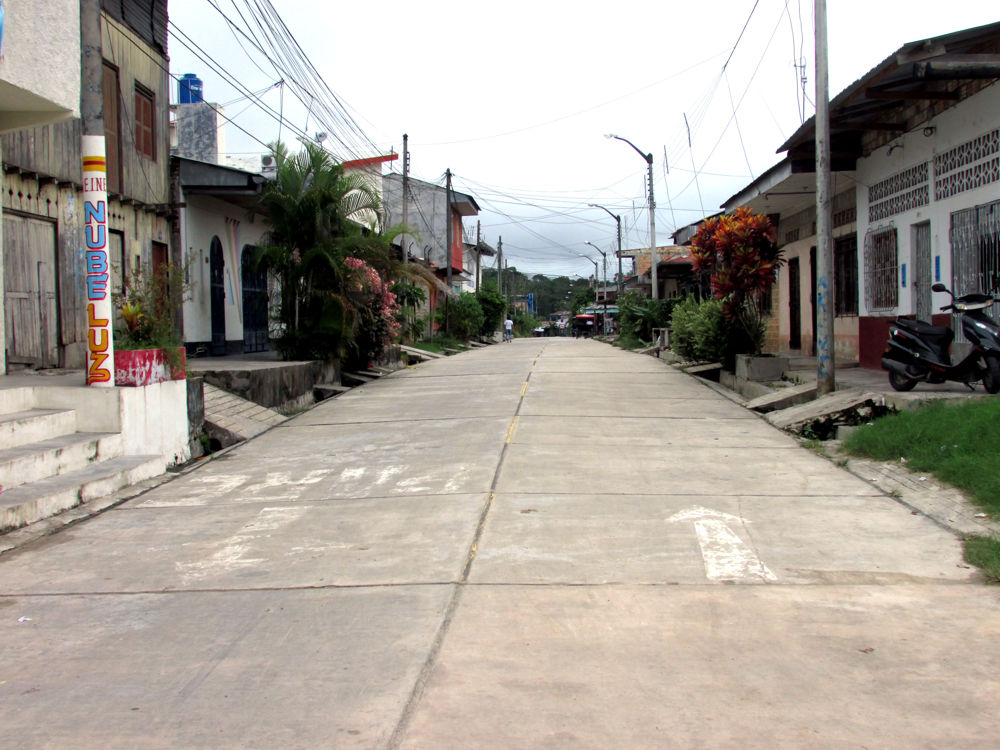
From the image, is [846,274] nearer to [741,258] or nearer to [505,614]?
[741,258]

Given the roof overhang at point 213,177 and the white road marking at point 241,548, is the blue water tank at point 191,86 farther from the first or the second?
the white road marking at point 241,548

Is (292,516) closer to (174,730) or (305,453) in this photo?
(305,453)

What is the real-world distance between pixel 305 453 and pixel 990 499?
6788mm

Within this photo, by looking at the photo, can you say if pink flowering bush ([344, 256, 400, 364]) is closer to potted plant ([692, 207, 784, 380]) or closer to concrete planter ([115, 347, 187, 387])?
potted plant ([692, 207, 784, 380])

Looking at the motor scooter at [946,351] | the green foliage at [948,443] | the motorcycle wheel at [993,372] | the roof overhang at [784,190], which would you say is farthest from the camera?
the roof overhang at [784,190]

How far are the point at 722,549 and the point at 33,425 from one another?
612 centimetres

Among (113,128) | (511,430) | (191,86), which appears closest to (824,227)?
(511,430)

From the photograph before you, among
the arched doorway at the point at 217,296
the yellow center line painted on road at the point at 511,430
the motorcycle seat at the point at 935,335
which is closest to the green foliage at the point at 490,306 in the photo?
the arched doorway at the point at 217,296

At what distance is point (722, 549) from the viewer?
19.4ft

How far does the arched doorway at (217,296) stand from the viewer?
1791 cm

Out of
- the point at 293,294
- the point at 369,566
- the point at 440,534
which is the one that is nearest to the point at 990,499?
the point at 440,534

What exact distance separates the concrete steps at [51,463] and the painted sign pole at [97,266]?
581 mm

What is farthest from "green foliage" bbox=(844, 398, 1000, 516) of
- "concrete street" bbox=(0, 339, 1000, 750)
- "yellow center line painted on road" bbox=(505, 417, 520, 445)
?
"yellow center line painted on road" bbox=(505, 417, 520, 445)

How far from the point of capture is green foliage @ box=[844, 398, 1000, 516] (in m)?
7.00
